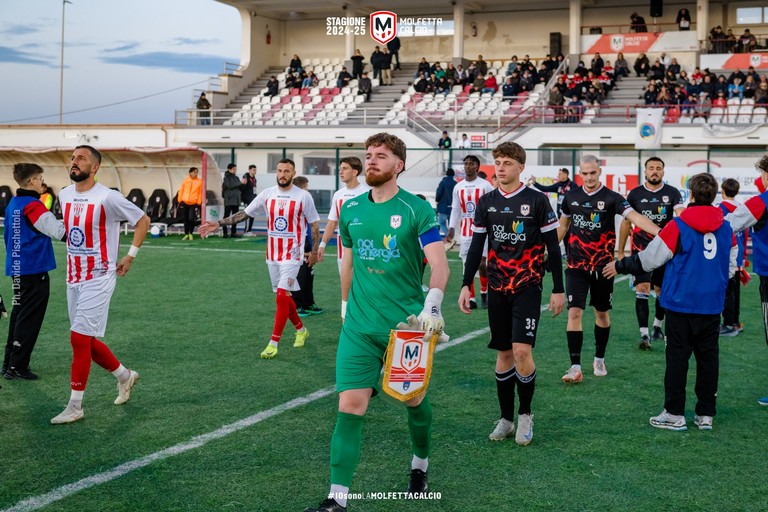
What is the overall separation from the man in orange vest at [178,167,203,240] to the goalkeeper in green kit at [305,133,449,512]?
19.5 m

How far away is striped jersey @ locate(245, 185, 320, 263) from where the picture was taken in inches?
365

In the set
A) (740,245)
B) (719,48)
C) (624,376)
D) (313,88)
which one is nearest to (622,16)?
(719,48)

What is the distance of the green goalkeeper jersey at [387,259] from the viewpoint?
185 inches

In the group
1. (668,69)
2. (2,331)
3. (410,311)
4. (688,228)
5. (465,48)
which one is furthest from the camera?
(465,48)

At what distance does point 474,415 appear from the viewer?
6.62 metres

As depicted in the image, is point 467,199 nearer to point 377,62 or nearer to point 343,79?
point 377,62

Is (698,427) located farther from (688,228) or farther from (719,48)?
(719,48)

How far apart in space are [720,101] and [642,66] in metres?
5.36

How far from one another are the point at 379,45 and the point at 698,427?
129ft

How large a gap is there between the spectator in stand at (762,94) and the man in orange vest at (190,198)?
63.1 ft

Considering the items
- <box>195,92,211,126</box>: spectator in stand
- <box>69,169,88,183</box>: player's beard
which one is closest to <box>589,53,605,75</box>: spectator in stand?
<box>195,92,211,126</box>: spectator in stand

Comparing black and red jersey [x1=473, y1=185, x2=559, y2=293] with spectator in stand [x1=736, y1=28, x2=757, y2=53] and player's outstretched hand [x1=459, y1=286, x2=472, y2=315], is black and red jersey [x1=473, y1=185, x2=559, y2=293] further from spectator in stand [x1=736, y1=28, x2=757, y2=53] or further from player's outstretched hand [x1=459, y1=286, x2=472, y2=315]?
spectator in stand [x1=736, y1=28, x2=757, y2=53]

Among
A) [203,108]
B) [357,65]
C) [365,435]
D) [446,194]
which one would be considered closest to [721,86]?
[446,194]

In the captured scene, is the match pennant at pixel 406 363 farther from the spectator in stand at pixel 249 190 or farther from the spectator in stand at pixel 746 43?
the spectator in stand at pixel 746 43
